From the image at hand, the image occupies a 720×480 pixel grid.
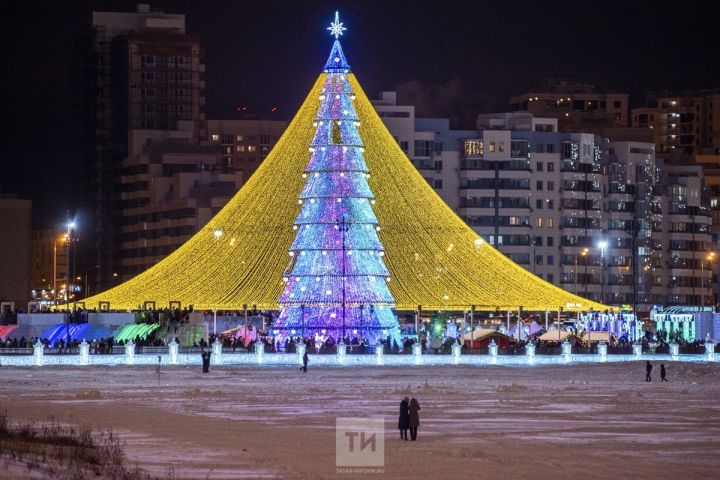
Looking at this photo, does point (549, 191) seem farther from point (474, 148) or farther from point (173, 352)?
point (173, 352)

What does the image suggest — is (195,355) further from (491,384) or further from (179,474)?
(179,474)

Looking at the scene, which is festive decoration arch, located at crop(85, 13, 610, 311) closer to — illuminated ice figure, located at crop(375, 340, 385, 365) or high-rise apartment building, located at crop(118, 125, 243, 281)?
illuminated ice figure, located at crop(375, 340, 385, 365)

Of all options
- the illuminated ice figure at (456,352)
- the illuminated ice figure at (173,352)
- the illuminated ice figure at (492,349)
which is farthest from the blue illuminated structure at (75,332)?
the illuminated ice figure at (492,349)

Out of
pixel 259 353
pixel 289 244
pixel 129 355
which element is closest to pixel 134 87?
pixel 289 244

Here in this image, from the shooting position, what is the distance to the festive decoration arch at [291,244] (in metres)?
88.8

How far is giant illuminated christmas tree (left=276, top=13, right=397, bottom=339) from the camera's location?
3231 inches

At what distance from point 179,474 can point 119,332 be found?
51840 mm

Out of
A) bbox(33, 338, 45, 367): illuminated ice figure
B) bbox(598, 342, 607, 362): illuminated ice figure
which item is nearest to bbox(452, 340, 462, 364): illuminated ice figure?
bbox(598, 342, 607, 362): illuminated ice figure

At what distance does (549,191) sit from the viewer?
162 metres

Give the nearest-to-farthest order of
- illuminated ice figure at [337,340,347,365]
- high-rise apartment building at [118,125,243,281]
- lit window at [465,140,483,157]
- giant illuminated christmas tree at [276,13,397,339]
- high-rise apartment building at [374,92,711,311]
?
illuminated ice figure at [337,340,347,365]
giant illuminated christmas tree at [276,13,397,339]
high-rise apartment building at [374,92,711,311]
lit window at [465,140,483,157]
high-rise apartment building at [118,125,243,281]

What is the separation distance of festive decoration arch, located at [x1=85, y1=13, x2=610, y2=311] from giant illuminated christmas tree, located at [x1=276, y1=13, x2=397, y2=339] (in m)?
3.06

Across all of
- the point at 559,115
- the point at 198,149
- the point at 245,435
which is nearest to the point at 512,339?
the point at 245,435

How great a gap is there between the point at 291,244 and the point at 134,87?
102 metres

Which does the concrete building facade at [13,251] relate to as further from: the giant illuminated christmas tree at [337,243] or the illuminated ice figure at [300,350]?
the illuminated ice figure at [300,350]
